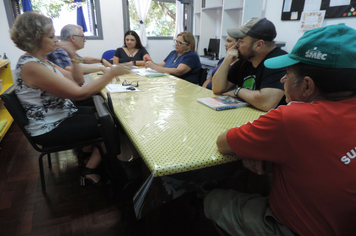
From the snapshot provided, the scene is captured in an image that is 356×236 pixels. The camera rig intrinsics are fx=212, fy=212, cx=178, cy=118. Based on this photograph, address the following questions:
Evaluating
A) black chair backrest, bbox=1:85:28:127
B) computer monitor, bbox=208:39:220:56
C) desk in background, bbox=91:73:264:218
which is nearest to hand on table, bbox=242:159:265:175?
desk in background, bbox=91:73:264:218

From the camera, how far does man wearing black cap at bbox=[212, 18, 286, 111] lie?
1.31 metres

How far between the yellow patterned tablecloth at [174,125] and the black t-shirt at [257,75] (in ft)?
0.66

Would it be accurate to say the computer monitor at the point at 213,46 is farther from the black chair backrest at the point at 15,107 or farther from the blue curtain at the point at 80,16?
the black chair backrest at the point at 15,107

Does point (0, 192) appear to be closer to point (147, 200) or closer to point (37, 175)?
point (37, 175)

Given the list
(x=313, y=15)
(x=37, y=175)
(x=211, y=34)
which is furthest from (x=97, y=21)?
(x=313, y=15)

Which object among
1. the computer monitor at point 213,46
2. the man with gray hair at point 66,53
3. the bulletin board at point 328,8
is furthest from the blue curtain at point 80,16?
the bulletin board at point 328,8

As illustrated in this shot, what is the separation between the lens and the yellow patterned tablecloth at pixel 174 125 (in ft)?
2.62

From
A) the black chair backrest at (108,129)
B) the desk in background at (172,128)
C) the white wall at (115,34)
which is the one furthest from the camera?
the white wall at (115,34)

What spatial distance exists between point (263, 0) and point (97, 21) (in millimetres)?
3057

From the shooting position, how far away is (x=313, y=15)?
8.09 feet

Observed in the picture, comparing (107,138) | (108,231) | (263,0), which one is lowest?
(108,231)

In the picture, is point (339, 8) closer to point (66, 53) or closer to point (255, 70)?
point (255, 70)

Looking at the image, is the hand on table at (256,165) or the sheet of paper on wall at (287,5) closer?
the hand on table at (256,165)

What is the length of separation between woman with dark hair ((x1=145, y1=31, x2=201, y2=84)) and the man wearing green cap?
1.96m
